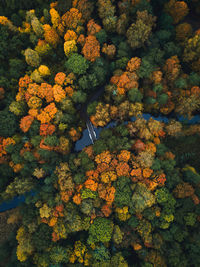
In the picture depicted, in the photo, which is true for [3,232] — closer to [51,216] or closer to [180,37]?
[51,216]

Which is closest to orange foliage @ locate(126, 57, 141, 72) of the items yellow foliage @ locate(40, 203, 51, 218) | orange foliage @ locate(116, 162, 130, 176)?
orange foliage @ locate(116, 162, 130, 176)

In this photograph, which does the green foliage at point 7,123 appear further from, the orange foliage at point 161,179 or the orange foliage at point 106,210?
the orange foliage at point 161,179

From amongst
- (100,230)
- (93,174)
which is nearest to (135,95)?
(93,174)

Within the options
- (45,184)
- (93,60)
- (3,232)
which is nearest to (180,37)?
(93,60)

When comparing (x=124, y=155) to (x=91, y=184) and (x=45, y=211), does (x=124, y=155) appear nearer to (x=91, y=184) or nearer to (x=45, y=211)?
(x=91, y=184)

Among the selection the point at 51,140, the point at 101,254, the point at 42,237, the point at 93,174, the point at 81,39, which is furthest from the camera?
the point at 81,39

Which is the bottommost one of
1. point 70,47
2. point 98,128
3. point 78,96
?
point 98,128

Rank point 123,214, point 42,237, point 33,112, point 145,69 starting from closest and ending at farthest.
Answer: point 42,237, point 123,214, point 145,69, point 33,112
